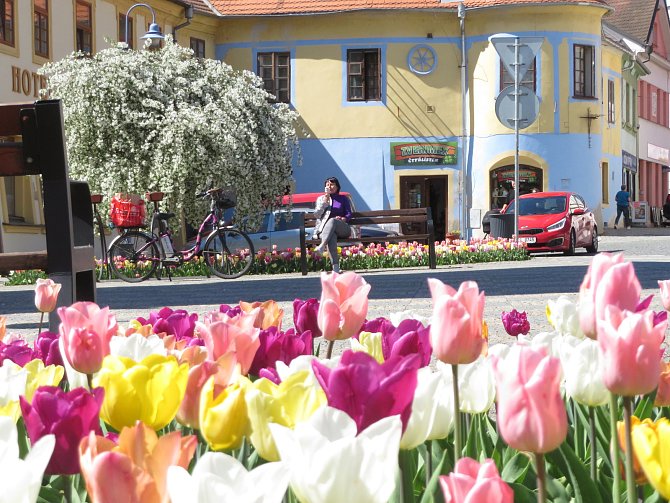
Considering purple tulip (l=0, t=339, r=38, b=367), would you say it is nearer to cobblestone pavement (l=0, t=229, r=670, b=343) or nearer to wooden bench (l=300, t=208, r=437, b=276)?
cobblestone pavement (l=0, t=229, r=670, b=343)

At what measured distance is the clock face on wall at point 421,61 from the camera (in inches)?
1576

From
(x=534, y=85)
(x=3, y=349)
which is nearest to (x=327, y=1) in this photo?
(x=534, y=85)

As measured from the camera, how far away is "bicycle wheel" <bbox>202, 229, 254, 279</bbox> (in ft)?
67.6

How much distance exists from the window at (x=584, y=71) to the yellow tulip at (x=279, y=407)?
4017 centimetres

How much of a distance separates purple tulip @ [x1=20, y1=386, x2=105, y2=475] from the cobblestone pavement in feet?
21.2

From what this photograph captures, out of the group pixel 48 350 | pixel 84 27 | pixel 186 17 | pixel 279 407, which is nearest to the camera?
pixel 279 407

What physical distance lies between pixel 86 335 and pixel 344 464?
1.23m

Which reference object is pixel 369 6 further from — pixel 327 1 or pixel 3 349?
pixel 3 349

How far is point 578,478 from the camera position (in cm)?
196

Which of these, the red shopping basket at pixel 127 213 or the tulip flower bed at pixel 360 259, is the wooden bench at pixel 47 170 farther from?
the tulip flower bed at pixel 360 259

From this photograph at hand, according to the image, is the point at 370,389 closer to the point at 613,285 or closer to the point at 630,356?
the point at 630,356

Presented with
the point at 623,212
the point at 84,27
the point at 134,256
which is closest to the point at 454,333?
the point at 134,256

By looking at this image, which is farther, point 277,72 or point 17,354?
point 277,72

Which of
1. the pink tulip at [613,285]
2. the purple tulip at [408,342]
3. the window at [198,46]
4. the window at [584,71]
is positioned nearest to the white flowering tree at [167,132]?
the window at [198,46]
